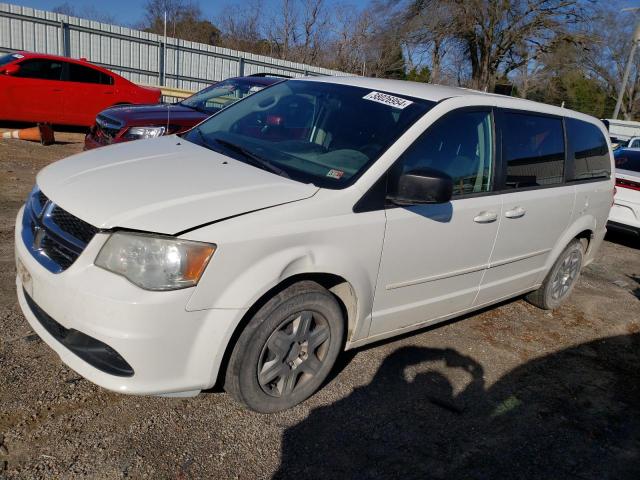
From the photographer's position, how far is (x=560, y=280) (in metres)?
5.02

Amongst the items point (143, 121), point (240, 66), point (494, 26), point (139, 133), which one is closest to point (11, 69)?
point (143, 121)

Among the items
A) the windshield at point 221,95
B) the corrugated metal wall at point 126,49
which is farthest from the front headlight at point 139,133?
the corrugated metal wall at point 126,49

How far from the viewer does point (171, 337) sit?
2.38 meters

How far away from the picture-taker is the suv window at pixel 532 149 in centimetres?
380

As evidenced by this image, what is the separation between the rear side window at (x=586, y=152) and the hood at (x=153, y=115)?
4.67m

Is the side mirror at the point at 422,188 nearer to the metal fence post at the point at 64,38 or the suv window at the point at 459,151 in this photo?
the suv window at the point at 459,151

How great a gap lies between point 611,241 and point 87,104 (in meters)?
10.5

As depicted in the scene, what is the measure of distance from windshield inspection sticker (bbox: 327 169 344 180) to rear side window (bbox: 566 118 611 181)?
7.99 ft

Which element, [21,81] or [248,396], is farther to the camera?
[21,81]

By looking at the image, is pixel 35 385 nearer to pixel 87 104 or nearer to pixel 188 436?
pixel 188 436

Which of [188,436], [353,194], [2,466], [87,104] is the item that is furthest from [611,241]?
[87,104]

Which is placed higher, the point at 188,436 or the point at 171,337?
the point at 171,337

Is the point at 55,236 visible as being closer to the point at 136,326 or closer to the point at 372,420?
the point at 136,326

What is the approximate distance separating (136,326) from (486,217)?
2315mm
